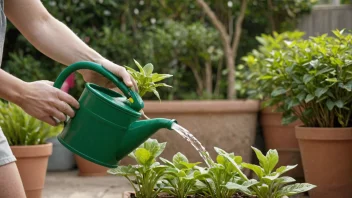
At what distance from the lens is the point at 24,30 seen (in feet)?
6.88

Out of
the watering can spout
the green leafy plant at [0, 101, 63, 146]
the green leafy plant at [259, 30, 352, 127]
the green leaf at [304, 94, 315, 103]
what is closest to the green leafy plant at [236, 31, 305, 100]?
the green leafy plant at [259, 30, 352, 127]

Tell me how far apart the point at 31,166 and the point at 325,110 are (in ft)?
4.96

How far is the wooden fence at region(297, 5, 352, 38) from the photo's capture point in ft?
19.4

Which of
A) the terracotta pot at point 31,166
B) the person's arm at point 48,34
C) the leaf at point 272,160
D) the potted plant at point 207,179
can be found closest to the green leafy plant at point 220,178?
the potted plant at point 207,179

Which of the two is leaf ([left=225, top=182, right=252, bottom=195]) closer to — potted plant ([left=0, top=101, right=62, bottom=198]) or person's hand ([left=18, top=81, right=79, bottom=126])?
person's hand ([left=18, top=81, right=79, bottom=126])

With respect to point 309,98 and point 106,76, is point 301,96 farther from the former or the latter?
point 106,76

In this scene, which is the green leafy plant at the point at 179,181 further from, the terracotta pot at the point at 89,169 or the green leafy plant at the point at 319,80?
the terracotta pot at the point at 89,169

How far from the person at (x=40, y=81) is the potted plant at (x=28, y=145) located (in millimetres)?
1162

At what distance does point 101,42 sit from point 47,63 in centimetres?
52

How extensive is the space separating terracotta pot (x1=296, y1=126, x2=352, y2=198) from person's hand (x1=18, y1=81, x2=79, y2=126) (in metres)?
1.79

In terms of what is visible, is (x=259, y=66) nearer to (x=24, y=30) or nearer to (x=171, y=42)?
(x=171, y=42)

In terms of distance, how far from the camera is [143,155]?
6.95ft

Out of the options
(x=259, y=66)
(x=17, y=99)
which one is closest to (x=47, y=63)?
(x=259, y=66)

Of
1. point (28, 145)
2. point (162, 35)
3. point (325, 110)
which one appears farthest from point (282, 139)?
point (28, 145)
